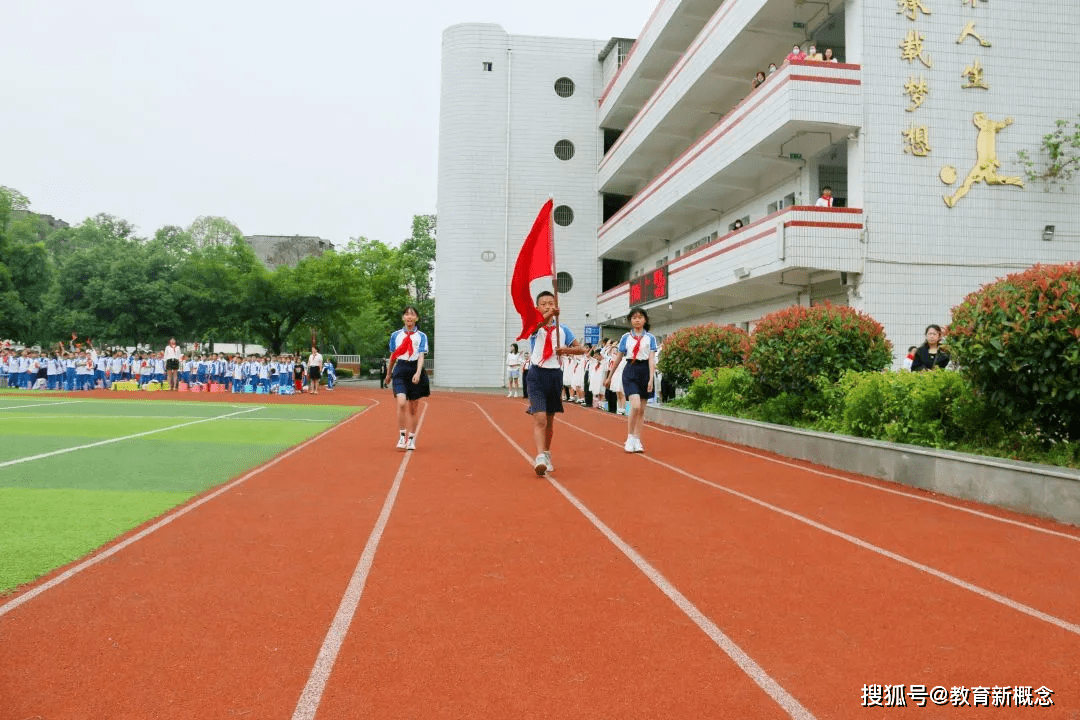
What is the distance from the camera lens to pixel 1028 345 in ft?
24.2

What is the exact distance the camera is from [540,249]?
9.56m

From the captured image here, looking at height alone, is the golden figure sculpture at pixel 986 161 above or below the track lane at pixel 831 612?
above

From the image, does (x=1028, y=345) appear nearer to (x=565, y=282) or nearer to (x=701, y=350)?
(x=701, y=350)

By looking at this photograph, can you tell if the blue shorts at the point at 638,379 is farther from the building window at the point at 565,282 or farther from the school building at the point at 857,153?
the building window at the point at 565,282

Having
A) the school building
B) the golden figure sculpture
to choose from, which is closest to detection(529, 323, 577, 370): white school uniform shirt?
the school building

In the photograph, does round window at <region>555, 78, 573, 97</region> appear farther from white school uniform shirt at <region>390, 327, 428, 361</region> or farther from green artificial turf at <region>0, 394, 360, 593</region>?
white school uniform shirt at <region>390, 327, 428, 361</region>

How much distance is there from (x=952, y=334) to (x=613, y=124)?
34.3 metres

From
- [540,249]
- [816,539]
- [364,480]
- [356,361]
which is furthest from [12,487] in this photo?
[356,361]

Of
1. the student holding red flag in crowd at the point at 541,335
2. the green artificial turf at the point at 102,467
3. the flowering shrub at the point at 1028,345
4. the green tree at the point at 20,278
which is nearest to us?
the green artificial turf at the point at 102,467

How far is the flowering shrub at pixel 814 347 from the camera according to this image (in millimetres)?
12562

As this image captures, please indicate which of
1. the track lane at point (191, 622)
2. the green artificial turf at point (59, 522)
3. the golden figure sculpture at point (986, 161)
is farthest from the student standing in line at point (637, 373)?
the golden figure sculpture at point (986, 161)

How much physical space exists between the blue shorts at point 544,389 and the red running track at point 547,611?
180 cm

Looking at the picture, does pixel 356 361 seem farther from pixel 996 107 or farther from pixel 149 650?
pixel 149 650

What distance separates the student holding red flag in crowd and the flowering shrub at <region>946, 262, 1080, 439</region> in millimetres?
4072
